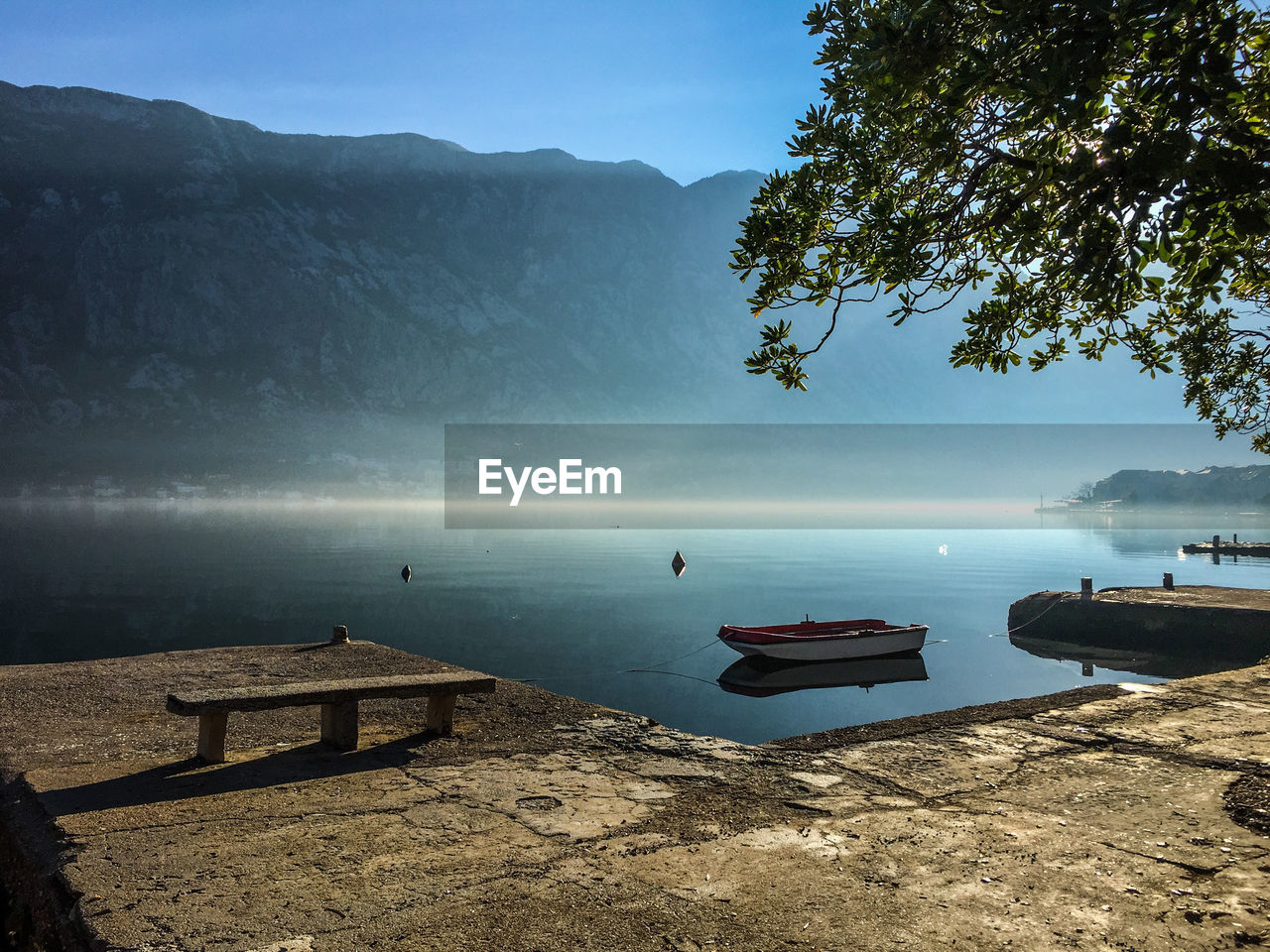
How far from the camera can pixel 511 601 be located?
57.7m

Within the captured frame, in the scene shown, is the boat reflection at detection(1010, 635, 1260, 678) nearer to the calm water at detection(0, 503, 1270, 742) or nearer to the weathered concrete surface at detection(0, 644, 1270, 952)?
the calm water at detection(0, 503, 1270, 742)

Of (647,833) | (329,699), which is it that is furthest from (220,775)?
(647,833)

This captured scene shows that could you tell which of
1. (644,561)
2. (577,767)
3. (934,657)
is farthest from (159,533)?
(577,767)

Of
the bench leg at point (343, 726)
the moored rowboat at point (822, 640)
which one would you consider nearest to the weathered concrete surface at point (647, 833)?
the bench leg at point (343, 726)

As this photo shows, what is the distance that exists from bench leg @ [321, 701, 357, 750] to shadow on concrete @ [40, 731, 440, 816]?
3.5 inches

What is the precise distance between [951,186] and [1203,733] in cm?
639

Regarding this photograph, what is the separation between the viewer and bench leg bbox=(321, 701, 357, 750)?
862 cm

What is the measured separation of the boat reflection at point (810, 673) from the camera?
33438 millimetres

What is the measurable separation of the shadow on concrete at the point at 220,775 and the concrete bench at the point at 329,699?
194 millimetres

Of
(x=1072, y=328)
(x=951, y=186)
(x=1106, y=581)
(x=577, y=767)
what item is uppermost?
(x=951, y=186)

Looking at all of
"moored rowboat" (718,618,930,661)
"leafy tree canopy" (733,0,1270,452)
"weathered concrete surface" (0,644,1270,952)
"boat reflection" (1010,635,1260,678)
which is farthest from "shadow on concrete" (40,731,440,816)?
"boat reflection" (1010,635,1260,678)

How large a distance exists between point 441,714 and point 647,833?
160 inches

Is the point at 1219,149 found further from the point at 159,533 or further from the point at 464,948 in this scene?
the point at 159,533

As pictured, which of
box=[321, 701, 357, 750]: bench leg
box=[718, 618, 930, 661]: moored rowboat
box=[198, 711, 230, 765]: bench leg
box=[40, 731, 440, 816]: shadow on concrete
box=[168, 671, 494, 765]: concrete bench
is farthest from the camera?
box=[718, 618, 930, 661]: moored rowboat
